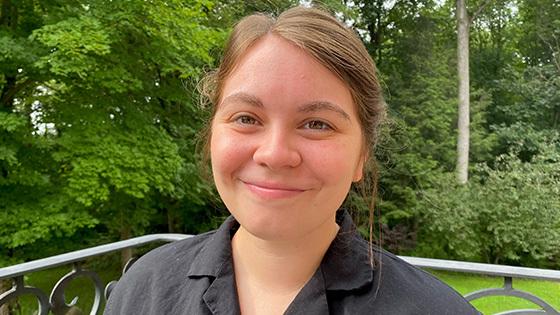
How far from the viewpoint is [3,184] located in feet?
19.1

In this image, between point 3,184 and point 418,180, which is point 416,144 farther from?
point 3,184

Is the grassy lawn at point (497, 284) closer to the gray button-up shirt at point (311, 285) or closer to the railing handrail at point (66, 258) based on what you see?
the railing handrail at point (66, 258)

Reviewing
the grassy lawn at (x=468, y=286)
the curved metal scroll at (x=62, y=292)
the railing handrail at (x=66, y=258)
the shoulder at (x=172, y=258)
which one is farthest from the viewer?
the grassy lawn at (x=468, y=286)

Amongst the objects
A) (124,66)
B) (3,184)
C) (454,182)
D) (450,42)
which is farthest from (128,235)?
(450,42)

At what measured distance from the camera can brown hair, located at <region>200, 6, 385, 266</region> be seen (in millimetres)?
774

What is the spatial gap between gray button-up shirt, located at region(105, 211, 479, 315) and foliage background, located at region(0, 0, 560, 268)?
21.8 inches

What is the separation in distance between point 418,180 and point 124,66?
7.45 m

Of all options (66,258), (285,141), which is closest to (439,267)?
(285,141)

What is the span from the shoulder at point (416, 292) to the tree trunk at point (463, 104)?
10.7 meters

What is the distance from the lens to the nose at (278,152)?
0.73 meters

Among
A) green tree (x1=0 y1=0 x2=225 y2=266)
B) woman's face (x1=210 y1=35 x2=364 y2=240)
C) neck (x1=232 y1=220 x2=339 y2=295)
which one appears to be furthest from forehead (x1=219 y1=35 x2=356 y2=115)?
green tree (x1=0 y1=0 x2=225 y2=266)

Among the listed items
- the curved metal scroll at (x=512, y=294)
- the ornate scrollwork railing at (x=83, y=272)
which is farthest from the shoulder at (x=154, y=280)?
the curved metal scroll at (x=512, y=294)

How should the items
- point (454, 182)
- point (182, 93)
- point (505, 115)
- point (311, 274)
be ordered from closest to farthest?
point (311, 274) < point (182, 93) < point (454, 182) < point (505, 115)

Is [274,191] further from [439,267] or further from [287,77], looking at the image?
[439,267]
